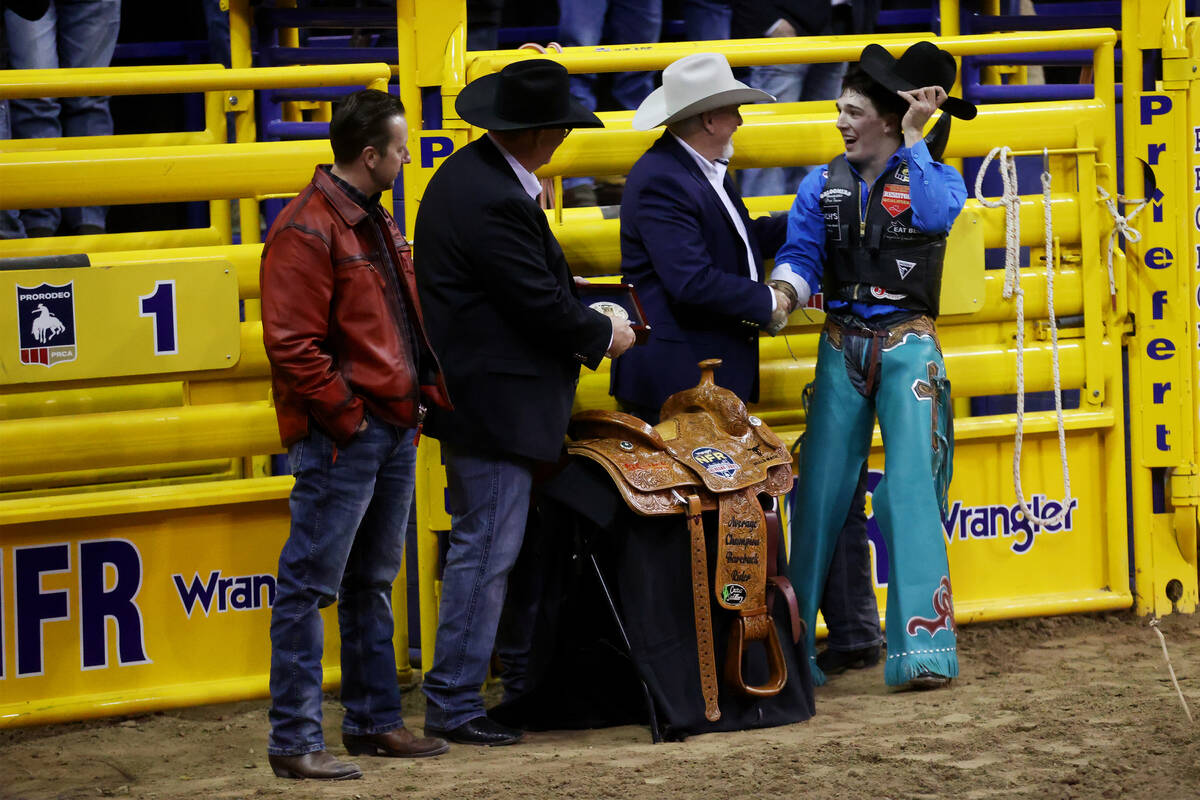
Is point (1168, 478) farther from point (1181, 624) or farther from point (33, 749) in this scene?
point (33, 749)

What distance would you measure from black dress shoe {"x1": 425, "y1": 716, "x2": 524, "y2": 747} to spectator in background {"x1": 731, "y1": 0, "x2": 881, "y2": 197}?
3076mm

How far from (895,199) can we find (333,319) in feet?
5.96

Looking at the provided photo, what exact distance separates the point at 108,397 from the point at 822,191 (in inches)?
96.4

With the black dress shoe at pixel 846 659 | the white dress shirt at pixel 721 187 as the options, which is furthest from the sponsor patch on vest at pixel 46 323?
the black dress shoe at pixel 846 659

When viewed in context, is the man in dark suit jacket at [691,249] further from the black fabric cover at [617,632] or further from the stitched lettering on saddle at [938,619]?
the stitched lettering on saddle at [938,619]

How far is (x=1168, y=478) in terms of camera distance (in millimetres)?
5625

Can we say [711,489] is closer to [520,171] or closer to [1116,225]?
[520,171]

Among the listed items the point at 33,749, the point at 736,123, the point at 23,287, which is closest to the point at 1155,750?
the point at 736,123

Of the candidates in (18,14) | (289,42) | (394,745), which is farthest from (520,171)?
(18,14)

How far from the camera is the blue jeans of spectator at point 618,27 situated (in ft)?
22.6

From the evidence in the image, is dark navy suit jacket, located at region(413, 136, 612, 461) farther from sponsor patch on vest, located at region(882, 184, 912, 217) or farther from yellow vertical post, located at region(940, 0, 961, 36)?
yellow vertical post, located at region(940, 0, 961, 36)

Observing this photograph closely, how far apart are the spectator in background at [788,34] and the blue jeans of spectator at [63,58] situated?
278 cm

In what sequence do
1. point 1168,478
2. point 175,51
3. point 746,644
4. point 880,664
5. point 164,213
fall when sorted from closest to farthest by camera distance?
point 746,644 < point 880,664 < point 1168,478 < point 175,51 < point 164,213

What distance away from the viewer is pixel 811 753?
4.09m
